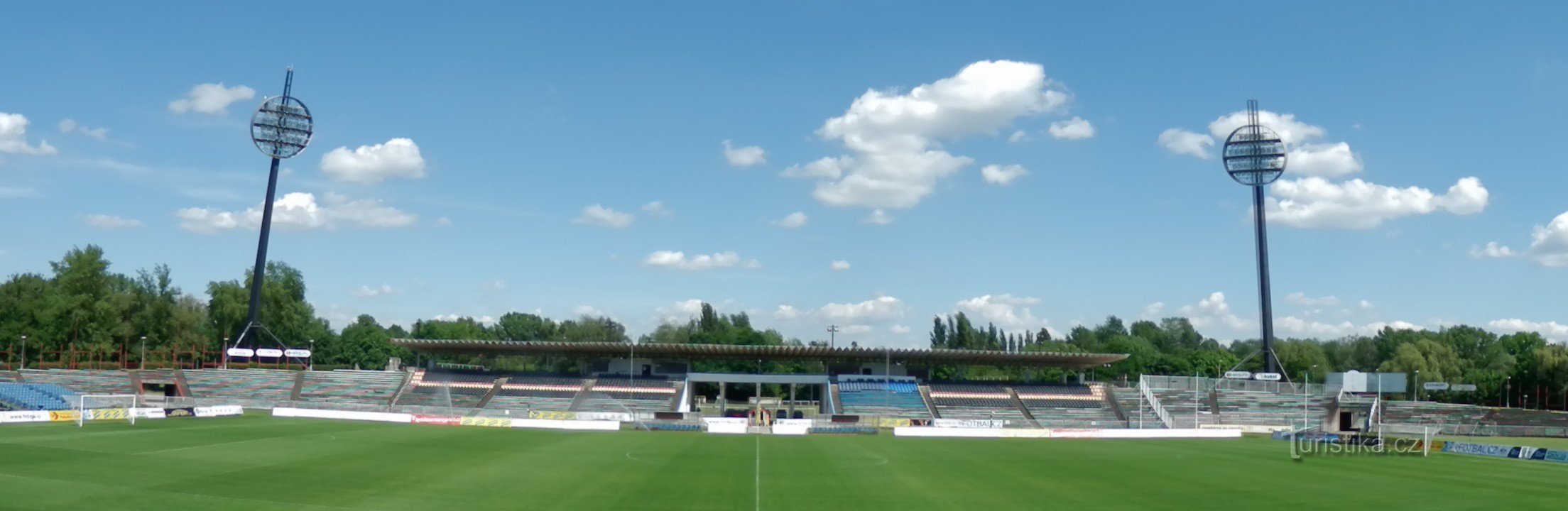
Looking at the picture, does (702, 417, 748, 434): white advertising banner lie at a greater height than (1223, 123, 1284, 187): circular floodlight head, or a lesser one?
lesser

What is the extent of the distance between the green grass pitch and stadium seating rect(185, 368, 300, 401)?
1254 inches

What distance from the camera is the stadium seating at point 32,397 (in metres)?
62.0

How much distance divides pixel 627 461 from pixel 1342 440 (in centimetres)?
3413

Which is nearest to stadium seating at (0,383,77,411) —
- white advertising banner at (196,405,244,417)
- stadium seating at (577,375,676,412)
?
white advertising banner at (196,405,244,417)

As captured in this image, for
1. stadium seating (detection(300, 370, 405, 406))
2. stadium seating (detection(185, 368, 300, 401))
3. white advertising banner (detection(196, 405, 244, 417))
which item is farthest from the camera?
stadium seating (detection(300, 370, 405, 406))

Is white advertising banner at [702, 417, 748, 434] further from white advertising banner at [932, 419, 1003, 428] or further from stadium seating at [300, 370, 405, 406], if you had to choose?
stadium seating at [300, 370, 405, 406]

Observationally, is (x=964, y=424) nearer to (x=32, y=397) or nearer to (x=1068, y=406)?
(x=1068, y=406)

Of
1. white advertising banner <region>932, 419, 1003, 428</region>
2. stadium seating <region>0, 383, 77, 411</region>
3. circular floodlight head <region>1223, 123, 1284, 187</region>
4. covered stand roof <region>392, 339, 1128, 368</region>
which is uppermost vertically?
circular floodlight head <region>1223, 123, 1284, 187</region>

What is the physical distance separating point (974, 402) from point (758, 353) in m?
17.8

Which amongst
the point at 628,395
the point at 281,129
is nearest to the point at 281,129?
the point at 281,129

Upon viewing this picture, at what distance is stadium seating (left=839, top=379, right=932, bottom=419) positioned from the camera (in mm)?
80125

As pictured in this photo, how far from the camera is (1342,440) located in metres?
49.9

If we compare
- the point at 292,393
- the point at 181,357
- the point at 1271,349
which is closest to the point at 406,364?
the point at 181,357

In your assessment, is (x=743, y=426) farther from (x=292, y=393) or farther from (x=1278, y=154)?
(x=1278, y=154)
